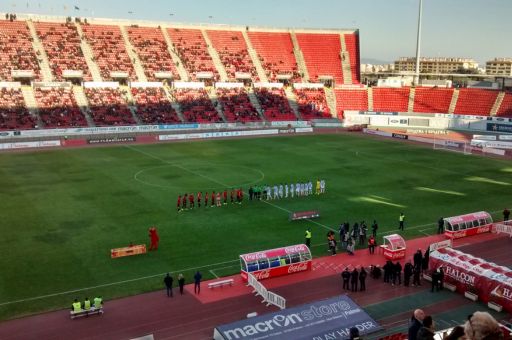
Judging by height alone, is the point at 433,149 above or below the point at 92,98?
below

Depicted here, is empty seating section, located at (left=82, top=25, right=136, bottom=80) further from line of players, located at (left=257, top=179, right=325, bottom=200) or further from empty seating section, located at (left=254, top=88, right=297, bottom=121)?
line of players, located at (left=257, top=179, right=325, bottom=200)

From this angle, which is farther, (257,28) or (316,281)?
(257,28)

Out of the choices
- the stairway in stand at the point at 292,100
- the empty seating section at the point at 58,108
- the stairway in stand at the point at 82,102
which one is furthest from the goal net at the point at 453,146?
the empty seating section at the point at 58,108

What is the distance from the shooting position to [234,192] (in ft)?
113

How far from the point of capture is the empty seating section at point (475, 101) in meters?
75.4

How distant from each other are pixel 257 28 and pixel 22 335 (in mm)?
84076

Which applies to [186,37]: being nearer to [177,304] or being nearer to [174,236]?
[174,236]

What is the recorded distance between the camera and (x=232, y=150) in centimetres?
5453

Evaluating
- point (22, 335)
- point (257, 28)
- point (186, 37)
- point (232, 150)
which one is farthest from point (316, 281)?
point (257, 28)

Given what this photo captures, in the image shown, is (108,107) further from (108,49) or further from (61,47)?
(61,47)

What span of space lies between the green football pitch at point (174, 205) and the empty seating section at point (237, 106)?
17252mm

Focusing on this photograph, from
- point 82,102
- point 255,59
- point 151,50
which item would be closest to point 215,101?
point 151,50

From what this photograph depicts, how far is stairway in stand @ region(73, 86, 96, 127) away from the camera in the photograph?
64.4 m

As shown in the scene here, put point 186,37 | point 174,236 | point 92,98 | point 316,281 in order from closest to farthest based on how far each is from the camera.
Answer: point 316,281, point 174,236, point 92,98, point 186,37
